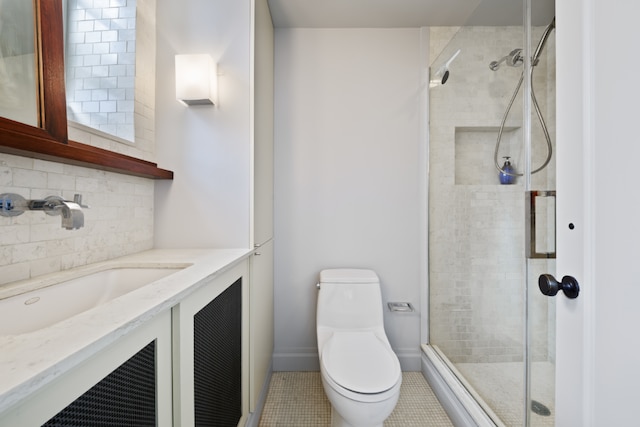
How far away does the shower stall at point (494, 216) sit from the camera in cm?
106

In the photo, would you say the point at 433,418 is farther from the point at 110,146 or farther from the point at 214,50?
the point at 214,50

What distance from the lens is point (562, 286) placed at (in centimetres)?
68

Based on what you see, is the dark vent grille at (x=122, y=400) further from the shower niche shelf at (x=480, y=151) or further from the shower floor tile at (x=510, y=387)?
the shower niche shelf at (x=480, y=151)

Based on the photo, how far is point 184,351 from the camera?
709 millimetres

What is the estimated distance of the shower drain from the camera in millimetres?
994

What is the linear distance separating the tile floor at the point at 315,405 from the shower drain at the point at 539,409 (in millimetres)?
562

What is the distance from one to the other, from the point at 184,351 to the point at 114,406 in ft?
0.67

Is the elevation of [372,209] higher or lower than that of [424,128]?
lower

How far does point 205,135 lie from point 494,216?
5.00 feet

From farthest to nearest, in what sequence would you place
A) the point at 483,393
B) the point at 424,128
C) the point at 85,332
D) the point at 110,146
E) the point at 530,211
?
1. the point at 424,128
2. the point at 483,393
3. the point at 110,146
4. the point at 530,211
5. the point at 85,332

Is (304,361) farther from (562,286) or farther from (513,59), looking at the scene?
(513,59)

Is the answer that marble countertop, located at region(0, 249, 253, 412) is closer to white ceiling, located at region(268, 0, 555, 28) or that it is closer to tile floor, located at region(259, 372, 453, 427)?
tile floor, located at region(259, 372, 453, 427)

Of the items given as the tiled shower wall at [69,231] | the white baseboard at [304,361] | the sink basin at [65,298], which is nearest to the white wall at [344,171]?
the white baseboard at [304,361]

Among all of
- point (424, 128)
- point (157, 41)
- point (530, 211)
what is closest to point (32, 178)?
point (157, 41)
